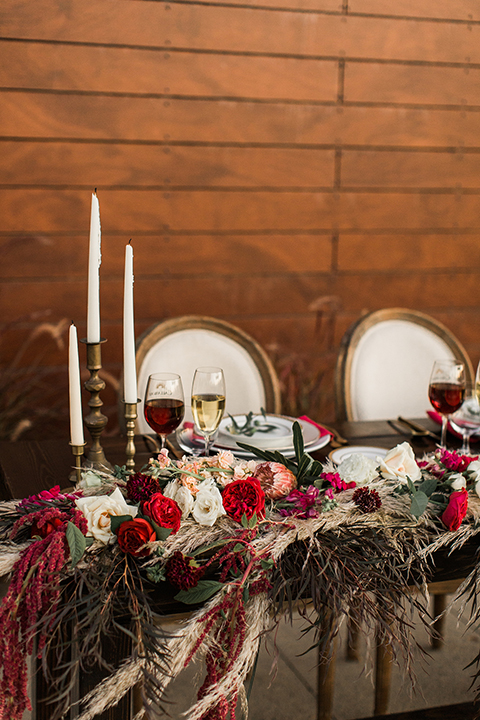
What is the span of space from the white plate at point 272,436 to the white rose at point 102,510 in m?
0.47

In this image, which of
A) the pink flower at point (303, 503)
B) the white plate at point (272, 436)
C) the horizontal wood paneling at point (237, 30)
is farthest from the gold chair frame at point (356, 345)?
the horizontal wood paneling at point (237, 30)

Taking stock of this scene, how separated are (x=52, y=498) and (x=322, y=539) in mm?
373

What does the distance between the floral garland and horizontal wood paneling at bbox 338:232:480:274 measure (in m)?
2.10

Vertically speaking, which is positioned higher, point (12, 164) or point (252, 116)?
point (252, 116)

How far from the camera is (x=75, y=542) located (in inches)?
32.9

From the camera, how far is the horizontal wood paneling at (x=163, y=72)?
8.36 ft

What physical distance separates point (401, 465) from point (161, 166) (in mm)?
1989

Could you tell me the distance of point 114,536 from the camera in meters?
0.88

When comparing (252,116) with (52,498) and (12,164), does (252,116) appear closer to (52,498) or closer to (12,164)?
(12,164)

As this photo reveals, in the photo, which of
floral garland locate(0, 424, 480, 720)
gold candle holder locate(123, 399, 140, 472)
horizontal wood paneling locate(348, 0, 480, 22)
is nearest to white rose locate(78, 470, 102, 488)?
floral garland locate(0, 424, 480, 720)

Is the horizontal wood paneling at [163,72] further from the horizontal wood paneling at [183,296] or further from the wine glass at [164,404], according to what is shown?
the wine glass at [164,404]

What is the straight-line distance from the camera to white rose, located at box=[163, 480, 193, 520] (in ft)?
3.04

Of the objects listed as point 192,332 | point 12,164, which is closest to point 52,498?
point 192,332

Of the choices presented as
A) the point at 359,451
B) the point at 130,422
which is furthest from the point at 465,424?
the point at 130,422
